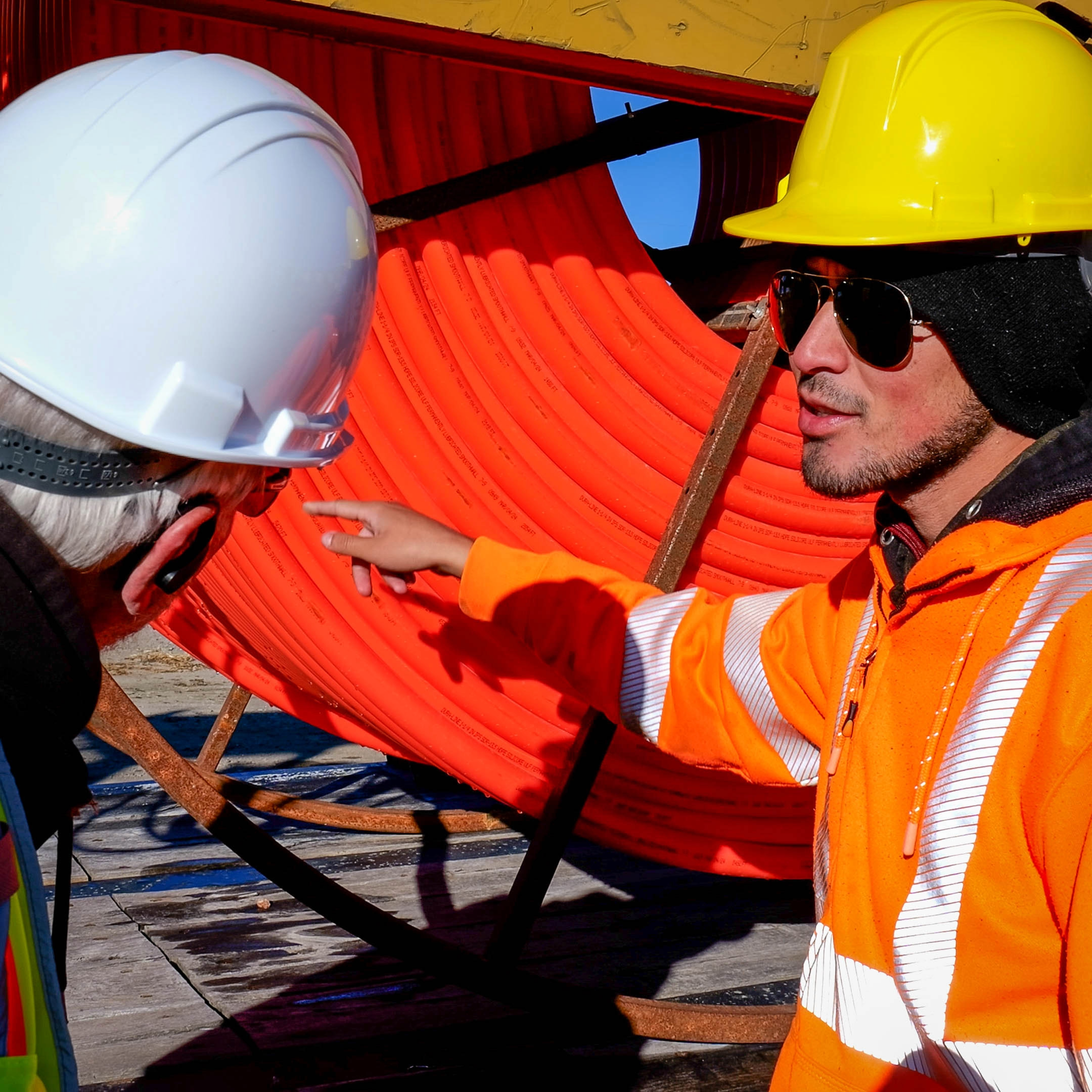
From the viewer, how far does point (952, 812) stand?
1229mm

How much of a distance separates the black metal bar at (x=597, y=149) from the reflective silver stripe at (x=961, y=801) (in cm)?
188

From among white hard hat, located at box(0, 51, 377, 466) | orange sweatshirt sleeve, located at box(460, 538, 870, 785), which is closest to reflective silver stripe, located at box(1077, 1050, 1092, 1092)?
orange sweatshirt sleeve, located at box(460, 538, 870, 785)

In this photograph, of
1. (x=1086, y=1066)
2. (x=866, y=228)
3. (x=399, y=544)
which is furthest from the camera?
(x=399, y=544)

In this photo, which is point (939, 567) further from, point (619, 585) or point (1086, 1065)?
point (619, 585)

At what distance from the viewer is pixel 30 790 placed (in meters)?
1.01

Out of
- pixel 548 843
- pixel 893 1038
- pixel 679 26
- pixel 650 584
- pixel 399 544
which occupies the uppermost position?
pixel 679 26

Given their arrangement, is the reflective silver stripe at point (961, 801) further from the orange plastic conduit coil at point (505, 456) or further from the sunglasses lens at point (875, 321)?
the orange plastic conduit coil at point (505, 456)

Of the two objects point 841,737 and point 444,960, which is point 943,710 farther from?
point 444,960

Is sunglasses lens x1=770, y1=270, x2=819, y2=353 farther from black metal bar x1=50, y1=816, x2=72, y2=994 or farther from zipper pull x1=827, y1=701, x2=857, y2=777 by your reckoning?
black metal bar x1=50, y1=816, x2=72, y2=994

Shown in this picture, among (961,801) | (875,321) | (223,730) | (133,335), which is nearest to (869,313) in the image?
(875,321)

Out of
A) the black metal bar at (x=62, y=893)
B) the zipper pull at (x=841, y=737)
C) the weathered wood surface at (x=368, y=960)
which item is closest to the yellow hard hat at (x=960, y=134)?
the zipper pull at (x=841, y=737)

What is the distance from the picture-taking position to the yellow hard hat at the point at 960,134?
1464 mm

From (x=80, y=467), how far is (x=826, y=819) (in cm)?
94

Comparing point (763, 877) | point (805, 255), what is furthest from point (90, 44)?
point (763, 877)
